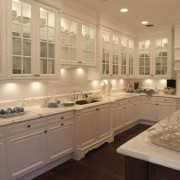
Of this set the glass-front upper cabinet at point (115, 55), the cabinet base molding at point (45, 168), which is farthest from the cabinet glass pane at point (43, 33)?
the glass-front upper cabinet at point (115, 55)

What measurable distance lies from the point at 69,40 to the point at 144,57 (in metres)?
3.25

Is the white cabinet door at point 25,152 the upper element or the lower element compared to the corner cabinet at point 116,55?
lower

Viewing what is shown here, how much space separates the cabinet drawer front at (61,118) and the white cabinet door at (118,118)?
1523 mm

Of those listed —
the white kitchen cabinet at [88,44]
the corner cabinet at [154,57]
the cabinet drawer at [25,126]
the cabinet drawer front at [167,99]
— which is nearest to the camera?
the cabinet drawer at [25,126]

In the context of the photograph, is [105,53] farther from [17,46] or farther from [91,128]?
[17,46]

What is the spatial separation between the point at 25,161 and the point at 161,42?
504 cm

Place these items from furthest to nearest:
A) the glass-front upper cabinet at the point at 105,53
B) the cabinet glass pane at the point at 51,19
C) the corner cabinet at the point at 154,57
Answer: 1. the corner cabinet at the point at 154,57
2. the glass-front upper cabinet at the point at 105,53
3. the cabinet glass pane at the point at 51,19

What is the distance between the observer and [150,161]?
138 cm

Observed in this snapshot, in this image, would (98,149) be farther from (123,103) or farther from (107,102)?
(123,103)

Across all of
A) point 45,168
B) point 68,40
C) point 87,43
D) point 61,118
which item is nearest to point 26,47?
point 68,40

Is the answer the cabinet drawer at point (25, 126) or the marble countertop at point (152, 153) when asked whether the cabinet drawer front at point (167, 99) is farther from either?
the marble countertop at point (152, 153)

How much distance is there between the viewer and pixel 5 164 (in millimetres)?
2430

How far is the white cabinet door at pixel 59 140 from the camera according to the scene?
119 inches

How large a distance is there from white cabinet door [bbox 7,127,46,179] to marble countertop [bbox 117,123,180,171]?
1.55m
